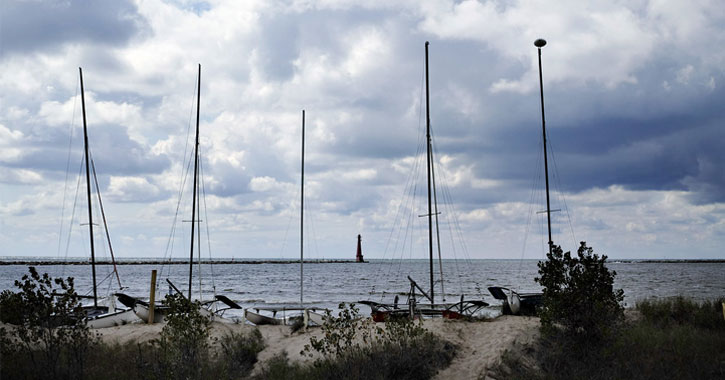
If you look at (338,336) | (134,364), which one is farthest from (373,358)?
(134,364)

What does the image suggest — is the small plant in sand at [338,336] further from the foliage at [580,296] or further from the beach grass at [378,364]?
the foliage at [580,296]

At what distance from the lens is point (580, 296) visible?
1353 cm

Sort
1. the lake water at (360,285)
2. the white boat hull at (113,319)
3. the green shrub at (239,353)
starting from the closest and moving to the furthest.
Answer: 1. the green shrub at (239,353)
2. the white boat hull at (113,319)
3. the lake water at (360,285)

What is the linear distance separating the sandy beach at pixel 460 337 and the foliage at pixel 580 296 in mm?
1897

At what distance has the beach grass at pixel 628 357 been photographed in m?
12.2

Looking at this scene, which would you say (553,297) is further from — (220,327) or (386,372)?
(220,327)

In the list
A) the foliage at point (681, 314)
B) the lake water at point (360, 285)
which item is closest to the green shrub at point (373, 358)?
the lake water at point (360, 285)

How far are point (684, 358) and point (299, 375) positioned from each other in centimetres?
974

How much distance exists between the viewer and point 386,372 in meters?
12.6

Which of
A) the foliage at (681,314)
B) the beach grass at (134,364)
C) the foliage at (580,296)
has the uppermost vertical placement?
the foliage at (580,296)

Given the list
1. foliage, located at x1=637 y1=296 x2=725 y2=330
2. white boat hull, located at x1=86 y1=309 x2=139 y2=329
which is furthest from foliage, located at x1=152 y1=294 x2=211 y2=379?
foliage, located at x1=637 y1=296 x2=725 y2=330

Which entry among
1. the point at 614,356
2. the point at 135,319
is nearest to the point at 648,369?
the point at 614,356

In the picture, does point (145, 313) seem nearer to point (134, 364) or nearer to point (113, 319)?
point (113, 319)

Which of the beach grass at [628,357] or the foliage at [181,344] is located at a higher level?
the foliage at [181,344]
